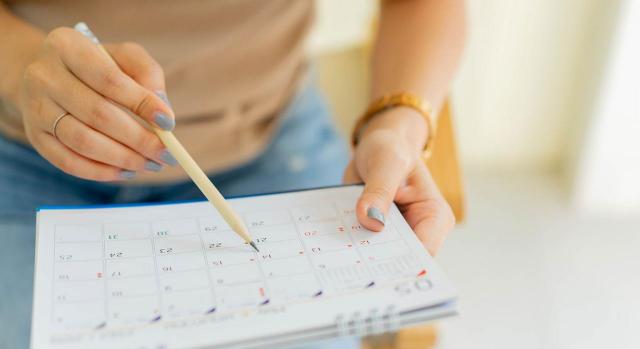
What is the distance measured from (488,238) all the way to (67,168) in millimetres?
900

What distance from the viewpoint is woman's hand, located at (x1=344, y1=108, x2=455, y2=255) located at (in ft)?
1.52

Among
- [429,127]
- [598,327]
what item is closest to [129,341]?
[429,127]

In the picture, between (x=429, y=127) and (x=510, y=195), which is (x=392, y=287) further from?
(x=510, y=195)

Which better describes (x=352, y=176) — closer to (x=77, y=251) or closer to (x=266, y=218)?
(x=266, y=218)

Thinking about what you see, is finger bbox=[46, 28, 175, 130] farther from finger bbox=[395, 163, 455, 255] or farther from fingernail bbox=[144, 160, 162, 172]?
finger bbox=[395, 163, 455, 255]

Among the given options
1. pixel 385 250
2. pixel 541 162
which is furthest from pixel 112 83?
pixel 541 162

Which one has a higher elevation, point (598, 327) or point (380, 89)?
point (380, 89)

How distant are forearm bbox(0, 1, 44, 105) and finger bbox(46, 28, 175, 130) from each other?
4.0 inches

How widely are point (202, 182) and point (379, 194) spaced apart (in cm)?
13

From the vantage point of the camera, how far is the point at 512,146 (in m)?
1.32

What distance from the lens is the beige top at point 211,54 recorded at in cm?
61

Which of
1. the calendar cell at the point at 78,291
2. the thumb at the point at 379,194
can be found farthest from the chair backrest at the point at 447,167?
the calendar cell at the point at 78,291

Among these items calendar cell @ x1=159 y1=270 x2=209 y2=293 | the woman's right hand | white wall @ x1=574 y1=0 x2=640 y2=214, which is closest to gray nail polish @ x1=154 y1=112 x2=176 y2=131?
the woman's right hand

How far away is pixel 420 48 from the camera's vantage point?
0.64m
